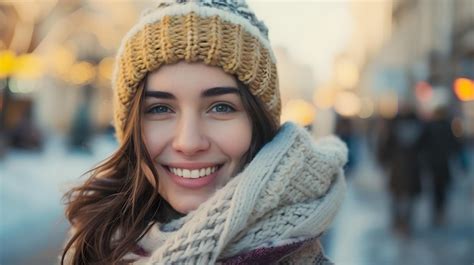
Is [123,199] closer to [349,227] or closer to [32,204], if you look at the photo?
[349,227]

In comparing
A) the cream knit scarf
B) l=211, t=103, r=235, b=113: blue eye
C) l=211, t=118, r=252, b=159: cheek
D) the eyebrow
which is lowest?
the cream knit scarf

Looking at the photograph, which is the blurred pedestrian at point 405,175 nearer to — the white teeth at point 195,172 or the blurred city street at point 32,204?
the blurred city street at point 32,204

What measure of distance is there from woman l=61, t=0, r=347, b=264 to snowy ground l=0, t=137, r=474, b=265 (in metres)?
2.83

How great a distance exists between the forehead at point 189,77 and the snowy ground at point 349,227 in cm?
299

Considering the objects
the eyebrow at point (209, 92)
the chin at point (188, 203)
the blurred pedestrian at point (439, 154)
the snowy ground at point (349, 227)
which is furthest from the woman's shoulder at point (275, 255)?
the blurred pedestrian at point (439, 154)

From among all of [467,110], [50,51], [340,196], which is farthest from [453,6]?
[340,196]

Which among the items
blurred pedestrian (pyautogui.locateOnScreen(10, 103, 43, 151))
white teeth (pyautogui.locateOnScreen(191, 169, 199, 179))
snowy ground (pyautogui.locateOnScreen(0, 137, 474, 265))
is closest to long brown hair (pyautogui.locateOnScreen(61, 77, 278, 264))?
white teeth (pyautogui.locateOnScreen(191, 169, 199, 179))

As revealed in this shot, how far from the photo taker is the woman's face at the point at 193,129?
1.52 metres

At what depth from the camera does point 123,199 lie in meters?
1.76

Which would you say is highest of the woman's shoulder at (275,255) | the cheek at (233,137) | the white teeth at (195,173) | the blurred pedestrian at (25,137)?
the cheek at (233,137)

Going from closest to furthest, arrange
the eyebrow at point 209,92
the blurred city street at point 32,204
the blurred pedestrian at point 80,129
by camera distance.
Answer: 1. the eyebrow at point 209,92
2. the blurred city street at point 32,204
3. the blurred pedestrian at point 80,129

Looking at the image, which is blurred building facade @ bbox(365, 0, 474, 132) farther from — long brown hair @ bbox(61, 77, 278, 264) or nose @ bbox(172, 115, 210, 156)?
nose @ bbox(172, 115, 210, 156)

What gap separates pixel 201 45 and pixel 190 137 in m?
0.24

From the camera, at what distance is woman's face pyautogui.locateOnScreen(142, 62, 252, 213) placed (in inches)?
59.9
